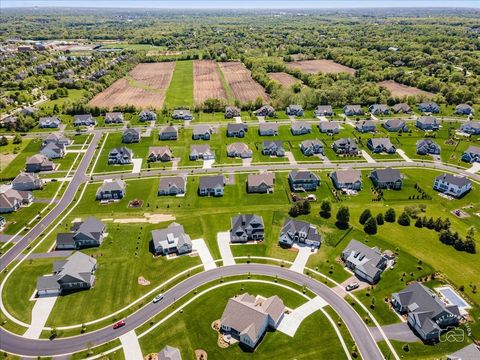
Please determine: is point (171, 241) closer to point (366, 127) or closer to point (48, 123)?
point (366, 127)

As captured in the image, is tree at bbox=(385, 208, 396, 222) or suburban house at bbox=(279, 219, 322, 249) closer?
suburban house at bbox=(279, 219, 322, 249)

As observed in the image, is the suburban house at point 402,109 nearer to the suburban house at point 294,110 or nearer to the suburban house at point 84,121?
the suburban house at point 294,110

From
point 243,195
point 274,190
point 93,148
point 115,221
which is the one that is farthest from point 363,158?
point 93,148

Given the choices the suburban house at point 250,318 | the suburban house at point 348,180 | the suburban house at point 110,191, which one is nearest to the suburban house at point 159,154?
the suburban house at point 110,191

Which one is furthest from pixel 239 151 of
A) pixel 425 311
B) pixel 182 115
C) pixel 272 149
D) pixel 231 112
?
pixel 425 311

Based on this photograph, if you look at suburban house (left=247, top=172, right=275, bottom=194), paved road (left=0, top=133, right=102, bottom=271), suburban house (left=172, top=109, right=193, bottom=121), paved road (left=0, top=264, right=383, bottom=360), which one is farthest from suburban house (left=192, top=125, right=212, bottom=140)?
paved road (left=0, top=264, right=383, bottom=360)

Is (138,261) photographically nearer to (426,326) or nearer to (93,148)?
(426,326)

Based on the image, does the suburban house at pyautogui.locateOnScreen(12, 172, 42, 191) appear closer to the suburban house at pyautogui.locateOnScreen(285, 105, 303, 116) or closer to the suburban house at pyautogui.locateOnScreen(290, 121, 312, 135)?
the suburban house at pyautogui.locateOnScreen(290, 121, 312, 135)
